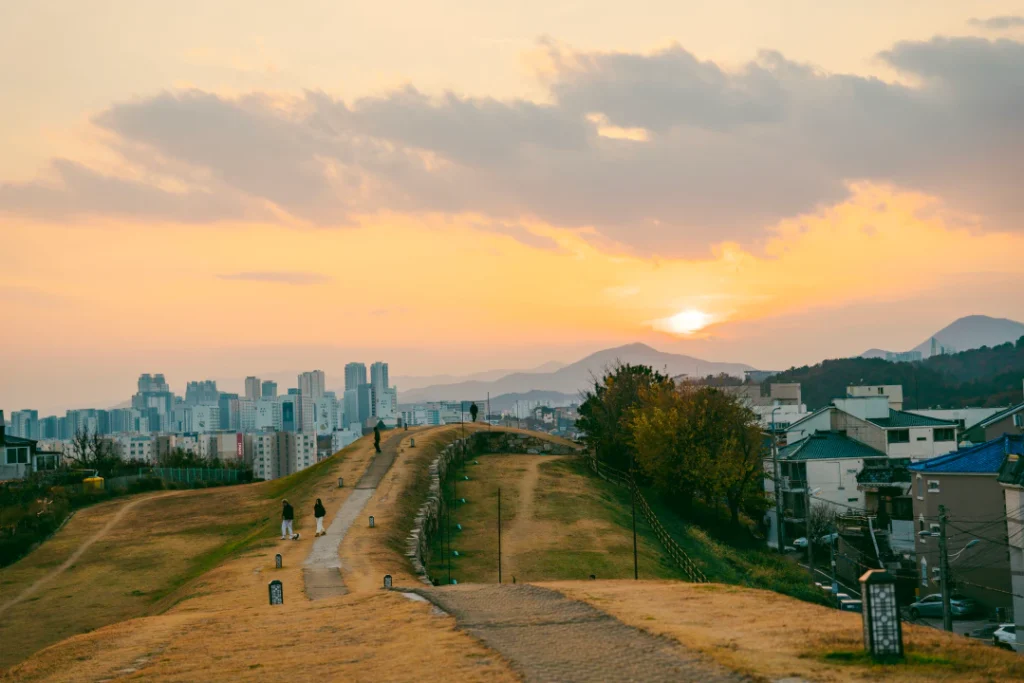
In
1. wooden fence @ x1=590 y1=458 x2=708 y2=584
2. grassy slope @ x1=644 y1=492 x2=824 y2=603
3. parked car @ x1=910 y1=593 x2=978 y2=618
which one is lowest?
parked car @ x1=910 y1=593 x2=978 y2=618

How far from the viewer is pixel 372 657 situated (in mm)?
20516

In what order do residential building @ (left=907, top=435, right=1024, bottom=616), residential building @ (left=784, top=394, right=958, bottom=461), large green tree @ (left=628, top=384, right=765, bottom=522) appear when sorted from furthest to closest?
residential building @ (left=784, top=394, right=958, bottom=461)
large green tree @ (left=628, top=384, right=765, bottom=522)
residential building @ (left=907, top=435, right=1024, bottom=616)

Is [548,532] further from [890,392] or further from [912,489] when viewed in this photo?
[890,392]

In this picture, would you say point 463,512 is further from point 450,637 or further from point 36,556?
point 450,637

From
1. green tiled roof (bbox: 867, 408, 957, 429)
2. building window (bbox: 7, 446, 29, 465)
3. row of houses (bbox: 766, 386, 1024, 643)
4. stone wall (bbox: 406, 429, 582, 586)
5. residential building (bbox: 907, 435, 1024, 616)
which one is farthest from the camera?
green tiled roof (bbox: 867, 408, 957, 429)

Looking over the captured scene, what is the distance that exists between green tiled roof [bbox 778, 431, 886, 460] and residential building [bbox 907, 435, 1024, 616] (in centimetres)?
2206

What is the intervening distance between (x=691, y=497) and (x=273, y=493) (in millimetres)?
33119

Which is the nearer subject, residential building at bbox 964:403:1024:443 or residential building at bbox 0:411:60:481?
residential building at bbox 964:403:1024:443

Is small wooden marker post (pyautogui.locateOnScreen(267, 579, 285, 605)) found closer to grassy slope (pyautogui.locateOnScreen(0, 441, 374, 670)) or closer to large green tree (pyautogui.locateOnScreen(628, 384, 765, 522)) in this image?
grassy slope (pyautogui.locateOnScreen(0, 441, 374, 670))

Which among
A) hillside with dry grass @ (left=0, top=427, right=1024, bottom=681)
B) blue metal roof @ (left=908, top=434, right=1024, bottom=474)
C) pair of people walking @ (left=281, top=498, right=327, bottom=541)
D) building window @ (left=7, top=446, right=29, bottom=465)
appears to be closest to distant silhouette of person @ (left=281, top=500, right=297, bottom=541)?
pair of people walking @ (left=281, top=498, right=327, bottom=541)

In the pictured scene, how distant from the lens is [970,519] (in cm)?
6328

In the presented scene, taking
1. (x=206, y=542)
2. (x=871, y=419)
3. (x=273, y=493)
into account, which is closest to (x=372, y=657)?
(x=206, y=542)

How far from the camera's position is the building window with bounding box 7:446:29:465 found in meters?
84.5

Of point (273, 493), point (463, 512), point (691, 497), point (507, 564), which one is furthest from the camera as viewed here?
point (691, 497)
